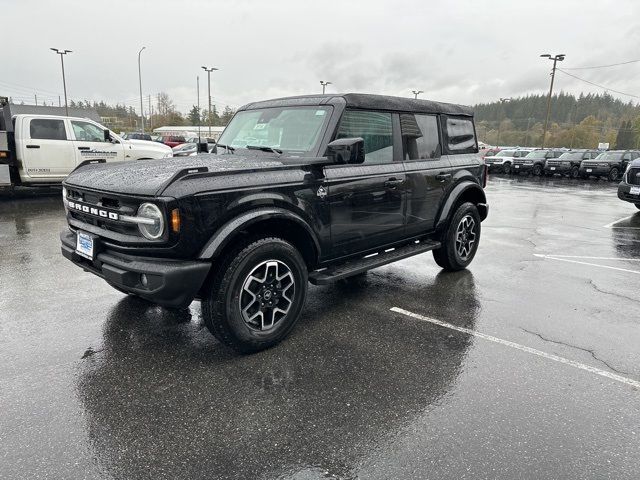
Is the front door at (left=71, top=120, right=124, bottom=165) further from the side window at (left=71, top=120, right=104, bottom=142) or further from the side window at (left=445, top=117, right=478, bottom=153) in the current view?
the side window at (left=445, top=117, right=478, bottom=153)

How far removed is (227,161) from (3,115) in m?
9.77

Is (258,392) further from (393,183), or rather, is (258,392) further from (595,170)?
(595,170)

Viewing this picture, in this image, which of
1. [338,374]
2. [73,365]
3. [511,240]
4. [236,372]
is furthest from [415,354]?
[511,240]

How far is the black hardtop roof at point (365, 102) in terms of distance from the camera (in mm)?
4043

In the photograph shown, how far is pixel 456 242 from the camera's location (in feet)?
18.3

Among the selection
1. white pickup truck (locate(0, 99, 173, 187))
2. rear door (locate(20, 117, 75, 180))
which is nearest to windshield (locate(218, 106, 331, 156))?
white pickup truck (locate(0, 99, 173, 187))

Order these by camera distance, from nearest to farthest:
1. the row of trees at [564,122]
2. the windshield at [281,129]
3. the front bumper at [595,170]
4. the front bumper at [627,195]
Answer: the windshield at [281,129] → the front bumper at [627,195] → the front bumper at [595,170] → the row of trees at [564,122]

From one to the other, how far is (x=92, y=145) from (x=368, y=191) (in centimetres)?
973

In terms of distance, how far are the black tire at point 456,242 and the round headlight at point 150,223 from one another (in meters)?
3.61

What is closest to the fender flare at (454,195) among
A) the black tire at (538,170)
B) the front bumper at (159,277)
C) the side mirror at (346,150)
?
the side mirror at (346,150)

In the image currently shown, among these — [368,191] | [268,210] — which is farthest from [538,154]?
[268,210]

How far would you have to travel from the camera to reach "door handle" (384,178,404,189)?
4.29m

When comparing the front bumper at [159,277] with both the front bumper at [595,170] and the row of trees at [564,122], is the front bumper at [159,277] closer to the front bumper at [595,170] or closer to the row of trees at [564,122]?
the front bumper at [595,170]

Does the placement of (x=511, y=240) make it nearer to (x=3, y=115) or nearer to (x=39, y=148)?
(x=39, y=148)
